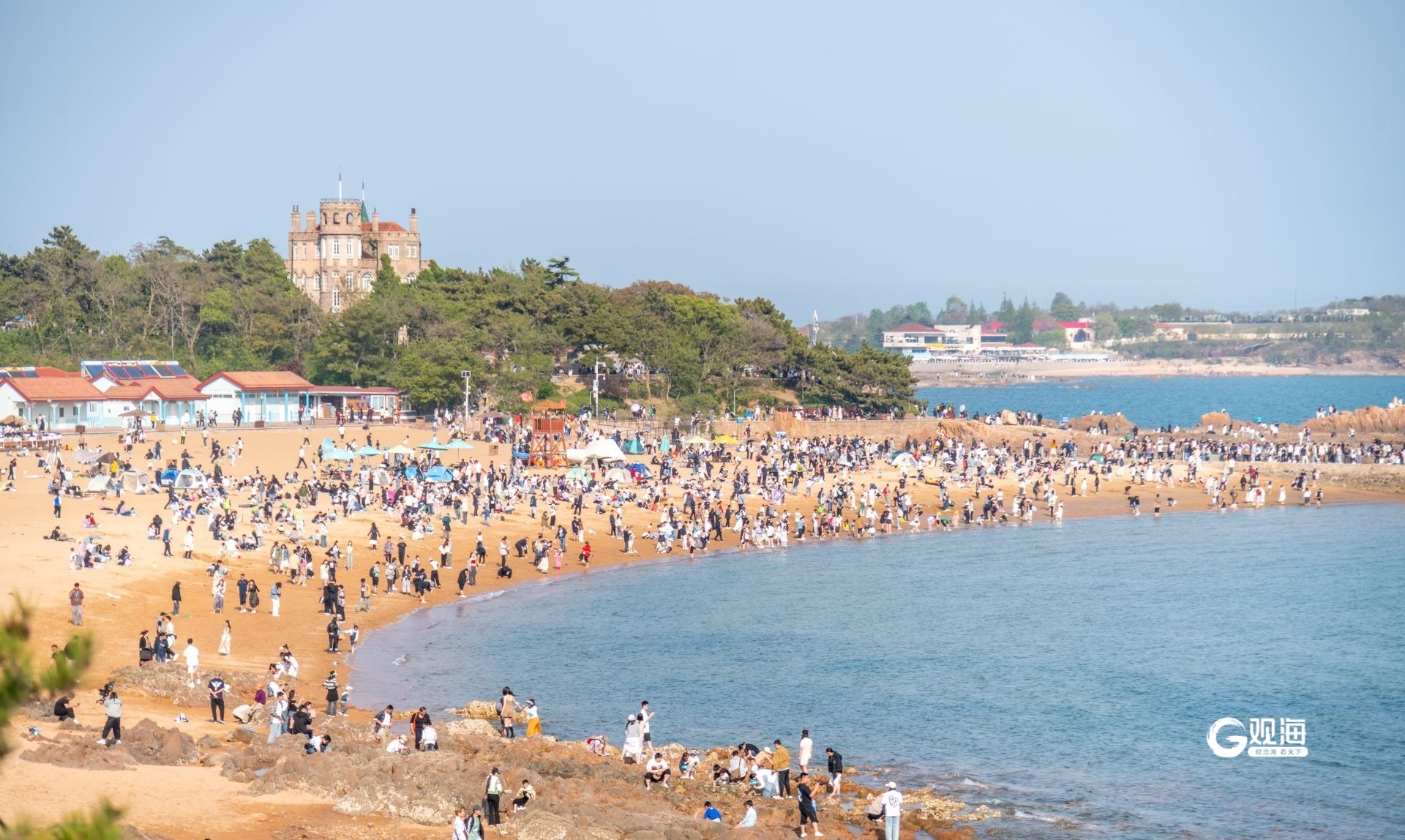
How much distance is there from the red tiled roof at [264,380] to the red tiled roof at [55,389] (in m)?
5.69

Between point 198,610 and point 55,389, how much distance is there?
113ft

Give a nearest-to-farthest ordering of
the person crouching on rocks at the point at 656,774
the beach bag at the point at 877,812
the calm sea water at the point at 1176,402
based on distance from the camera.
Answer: the beach bag at the point at 877,812 → the person crouching on rocks at the point at 656,774 → the calm sea water at the point at 1176,402

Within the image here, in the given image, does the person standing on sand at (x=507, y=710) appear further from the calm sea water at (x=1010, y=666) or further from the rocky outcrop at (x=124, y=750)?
the rocky outcrop at (x=124, y=750)

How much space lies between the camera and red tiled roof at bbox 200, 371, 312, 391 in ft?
220

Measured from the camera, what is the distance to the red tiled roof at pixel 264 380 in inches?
2638

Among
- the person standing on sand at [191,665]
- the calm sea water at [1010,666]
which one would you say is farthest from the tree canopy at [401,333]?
the person standing on sand at [191,665]

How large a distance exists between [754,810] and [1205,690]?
14.7 metres

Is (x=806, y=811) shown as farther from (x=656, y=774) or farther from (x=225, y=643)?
(x=225, y=643)

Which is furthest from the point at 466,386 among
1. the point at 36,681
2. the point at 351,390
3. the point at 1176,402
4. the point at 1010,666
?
the point at 1176,402

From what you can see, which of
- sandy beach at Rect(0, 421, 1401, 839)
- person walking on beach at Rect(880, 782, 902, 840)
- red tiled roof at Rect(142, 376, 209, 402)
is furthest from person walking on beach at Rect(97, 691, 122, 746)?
red tiled roof at Rect(142, 376, 209, 402)

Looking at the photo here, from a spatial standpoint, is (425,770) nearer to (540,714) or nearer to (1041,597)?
(540,714)

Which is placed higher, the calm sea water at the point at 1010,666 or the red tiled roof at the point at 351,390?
the red tiled roof at the point at 351,390

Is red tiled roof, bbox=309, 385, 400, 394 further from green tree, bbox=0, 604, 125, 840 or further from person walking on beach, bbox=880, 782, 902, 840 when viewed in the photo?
green tree, bbox=0, 604, 125, 840

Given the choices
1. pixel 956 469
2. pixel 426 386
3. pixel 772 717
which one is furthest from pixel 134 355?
pixel 772 717
